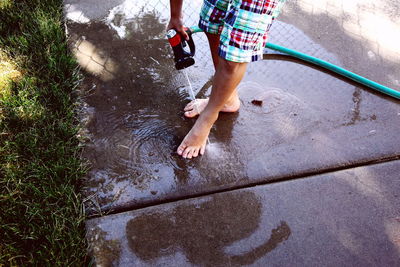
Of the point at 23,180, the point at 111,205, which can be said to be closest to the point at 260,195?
the point at 111,205

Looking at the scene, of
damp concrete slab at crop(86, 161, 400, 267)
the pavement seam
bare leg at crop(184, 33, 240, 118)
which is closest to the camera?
damp concrete slab at crop(86, 161, 400, 267)

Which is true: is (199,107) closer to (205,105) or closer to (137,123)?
(205,105)

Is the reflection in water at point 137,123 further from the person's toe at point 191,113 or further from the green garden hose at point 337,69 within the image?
the green garden hose at point 337,69

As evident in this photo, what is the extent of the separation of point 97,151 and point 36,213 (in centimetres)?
48

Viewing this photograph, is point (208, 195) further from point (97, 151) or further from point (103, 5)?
point (103, 5)

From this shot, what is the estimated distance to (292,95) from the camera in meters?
2.26

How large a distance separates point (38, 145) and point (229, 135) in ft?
3.70

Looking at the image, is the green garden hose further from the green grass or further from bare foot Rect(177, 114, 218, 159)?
the green grass

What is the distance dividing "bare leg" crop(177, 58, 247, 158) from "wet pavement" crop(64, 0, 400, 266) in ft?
0.25

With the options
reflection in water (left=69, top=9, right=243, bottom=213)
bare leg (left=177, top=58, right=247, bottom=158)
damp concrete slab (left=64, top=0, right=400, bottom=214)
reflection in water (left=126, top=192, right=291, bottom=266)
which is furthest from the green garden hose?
reflection in water (left=126, top=192, right=291, bottom=266)

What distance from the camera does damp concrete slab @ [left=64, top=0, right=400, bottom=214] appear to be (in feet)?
5.82

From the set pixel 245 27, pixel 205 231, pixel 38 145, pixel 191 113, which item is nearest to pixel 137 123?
pixel 191 113

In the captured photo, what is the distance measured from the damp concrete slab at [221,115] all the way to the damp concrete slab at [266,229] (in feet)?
0.31

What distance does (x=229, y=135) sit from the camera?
6.56 feet
